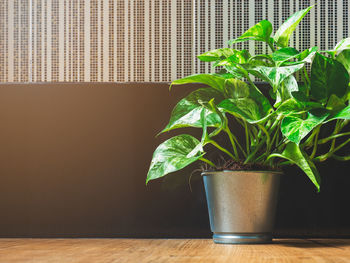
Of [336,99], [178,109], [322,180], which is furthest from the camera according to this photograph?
[322,180]

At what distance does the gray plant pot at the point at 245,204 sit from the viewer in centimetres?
109

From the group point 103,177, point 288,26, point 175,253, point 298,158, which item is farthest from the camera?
point 103,177

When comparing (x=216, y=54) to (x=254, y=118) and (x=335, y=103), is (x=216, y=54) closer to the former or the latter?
(x=254, y=118)

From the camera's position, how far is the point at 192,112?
1.13m

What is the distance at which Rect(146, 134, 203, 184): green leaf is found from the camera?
1.08 m

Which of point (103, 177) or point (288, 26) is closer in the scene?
point (288, 26)

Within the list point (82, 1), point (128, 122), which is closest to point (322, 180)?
point (128, 122)

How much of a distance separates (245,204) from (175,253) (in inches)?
9.8

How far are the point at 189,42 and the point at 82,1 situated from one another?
0.37 m

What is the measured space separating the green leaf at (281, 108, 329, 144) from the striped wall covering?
16.7 inches

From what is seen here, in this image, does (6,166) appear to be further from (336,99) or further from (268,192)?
(336,99)

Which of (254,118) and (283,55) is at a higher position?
(283,55)

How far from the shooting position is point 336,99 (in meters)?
1.05

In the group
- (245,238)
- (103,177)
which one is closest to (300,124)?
(245,238)
